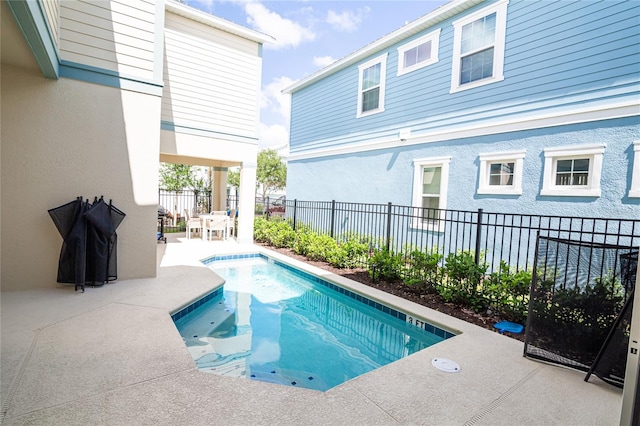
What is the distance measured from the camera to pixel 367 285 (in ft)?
19.0

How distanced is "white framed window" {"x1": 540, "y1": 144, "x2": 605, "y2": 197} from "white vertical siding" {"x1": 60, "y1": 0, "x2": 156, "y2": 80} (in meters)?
7.11

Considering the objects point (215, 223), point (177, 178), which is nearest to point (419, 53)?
point (215, 223)

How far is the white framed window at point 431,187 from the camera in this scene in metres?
7.48

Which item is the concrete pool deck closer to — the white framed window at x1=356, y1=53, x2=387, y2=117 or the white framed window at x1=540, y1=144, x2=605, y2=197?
the white framed window at x1=540, y1=144, x2=605, y2=197

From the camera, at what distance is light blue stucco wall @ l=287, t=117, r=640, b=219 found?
16.5 ft

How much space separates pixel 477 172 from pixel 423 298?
338cm

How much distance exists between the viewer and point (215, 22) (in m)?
8.00

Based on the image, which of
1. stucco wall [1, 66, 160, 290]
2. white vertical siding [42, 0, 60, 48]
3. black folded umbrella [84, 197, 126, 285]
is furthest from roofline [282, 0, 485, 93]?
black folded umbrella [84, 197, 126, 285]

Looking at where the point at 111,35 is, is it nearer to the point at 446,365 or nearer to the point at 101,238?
the point at 101,238

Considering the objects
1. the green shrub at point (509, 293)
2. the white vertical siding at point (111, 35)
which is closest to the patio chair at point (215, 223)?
the white vertical siding at point (111, 35)

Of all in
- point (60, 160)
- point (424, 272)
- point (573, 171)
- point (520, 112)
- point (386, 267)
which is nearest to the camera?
point (60, 160)

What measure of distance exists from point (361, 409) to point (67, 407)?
1.98 meters

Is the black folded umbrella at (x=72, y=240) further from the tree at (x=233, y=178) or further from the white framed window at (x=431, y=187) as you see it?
the tree at (x=233, y=178)

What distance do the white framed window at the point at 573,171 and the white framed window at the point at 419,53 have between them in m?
3.63
